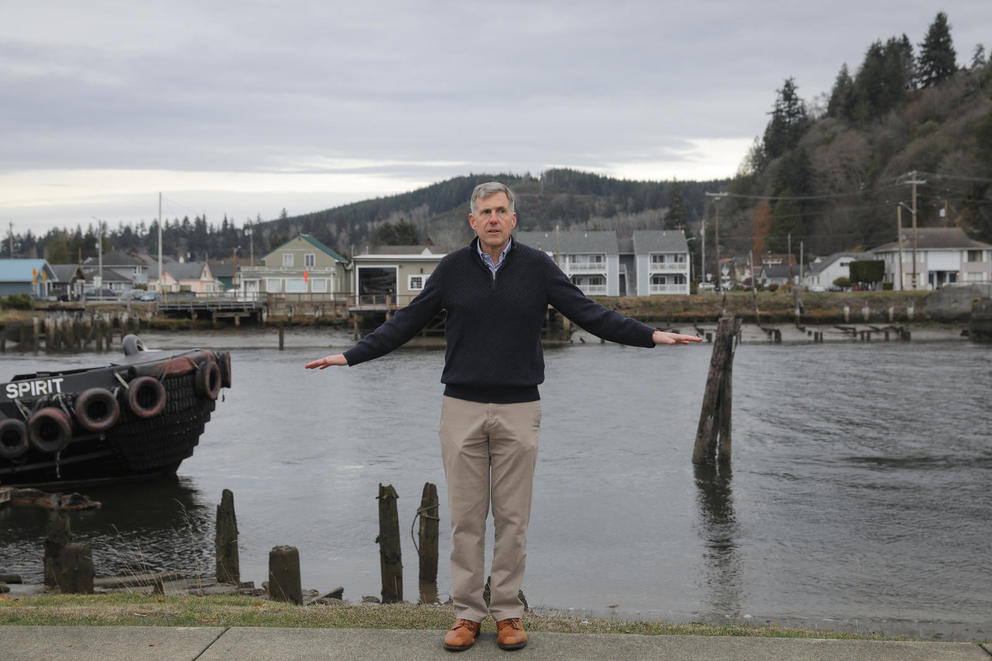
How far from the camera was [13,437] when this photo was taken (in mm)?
15852

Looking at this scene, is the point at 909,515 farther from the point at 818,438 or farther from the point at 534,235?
the point at 534,235

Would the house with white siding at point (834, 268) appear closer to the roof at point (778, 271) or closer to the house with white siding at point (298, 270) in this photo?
the roof at point (778, 271)

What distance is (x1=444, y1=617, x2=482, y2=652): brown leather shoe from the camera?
4695 mm

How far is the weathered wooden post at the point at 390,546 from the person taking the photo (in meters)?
9.75

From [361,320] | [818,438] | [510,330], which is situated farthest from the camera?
[361,320]

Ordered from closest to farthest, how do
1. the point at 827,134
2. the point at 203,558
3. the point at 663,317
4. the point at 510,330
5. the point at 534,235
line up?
1. the point at 510,330
2. the point at 203,558
3. the point at 663,317
4. the point at 534,235
5. the point at 827,134

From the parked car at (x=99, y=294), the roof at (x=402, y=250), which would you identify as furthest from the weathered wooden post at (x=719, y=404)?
the parked car at (x=99, y=294)

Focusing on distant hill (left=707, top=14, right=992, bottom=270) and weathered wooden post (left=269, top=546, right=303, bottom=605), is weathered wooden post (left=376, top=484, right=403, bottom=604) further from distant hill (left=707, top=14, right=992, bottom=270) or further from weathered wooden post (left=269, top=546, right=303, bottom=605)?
distant hill (left=707, top=14, right=992, bottom=270)

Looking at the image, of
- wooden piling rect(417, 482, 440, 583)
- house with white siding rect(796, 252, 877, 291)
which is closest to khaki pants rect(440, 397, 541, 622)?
wooden piling rect(417, 482, 440, 583)

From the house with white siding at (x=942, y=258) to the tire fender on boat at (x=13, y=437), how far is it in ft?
277

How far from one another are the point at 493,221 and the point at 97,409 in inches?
536

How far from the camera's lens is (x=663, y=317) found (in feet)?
250

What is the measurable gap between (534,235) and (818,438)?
84.5 metres

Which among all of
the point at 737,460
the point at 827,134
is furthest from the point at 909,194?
the point at 737,460
